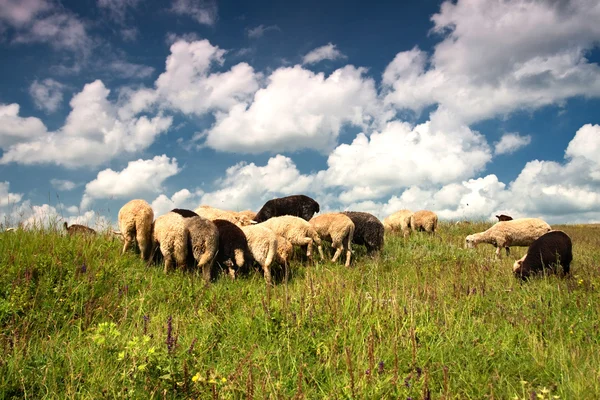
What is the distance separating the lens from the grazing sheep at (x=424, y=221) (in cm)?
2038

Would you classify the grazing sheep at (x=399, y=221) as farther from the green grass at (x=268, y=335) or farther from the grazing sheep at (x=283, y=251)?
the grazing sheep at (x=283, y=251)

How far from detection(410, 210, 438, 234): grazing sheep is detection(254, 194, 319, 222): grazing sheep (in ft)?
27.6

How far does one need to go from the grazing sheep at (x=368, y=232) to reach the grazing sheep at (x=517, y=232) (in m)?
4.93

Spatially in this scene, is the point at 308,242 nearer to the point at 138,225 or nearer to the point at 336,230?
the point at 336,230

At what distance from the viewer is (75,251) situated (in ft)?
26.7

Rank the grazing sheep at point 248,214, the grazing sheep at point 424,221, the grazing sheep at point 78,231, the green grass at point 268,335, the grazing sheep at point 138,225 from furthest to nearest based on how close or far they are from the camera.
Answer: the grazing sheep at point 424,221 → the grazing sheep at point 248,214 → the grazing sheep at point 78,231 → the grazing sheep at point 138,225 → the green grass at point 268,335

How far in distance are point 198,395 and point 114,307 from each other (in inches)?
135

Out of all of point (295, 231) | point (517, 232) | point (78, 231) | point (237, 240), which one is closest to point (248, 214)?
point (295, 231)

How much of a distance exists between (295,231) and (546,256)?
20.2 feet

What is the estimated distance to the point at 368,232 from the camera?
12.4 m

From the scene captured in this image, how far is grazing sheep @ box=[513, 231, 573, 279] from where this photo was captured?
31.1 feet

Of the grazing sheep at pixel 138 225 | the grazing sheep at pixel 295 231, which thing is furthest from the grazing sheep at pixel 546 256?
the grazing sheep at pixel 138 225

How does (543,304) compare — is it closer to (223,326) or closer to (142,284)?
(223,326)

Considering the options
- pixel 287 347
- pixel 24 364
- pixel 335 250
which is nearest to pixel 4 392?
pixel 24 364
